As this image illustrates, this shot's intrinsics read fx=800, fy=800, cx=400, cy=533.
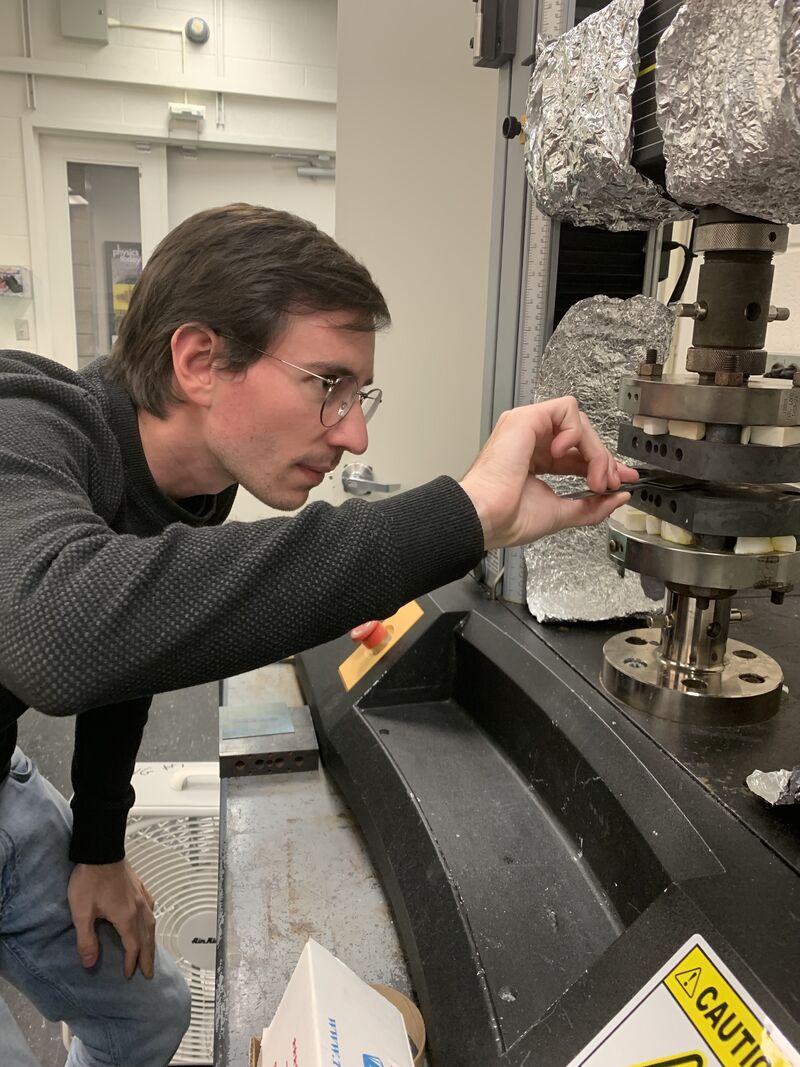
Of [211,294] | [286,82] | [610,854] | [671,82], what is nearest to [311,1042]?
[610,854]

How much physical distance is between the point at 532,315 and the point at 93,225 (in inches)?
120

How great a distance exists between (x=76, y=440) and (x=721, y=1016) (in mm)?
594

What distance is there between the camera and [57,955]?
36.4 inches

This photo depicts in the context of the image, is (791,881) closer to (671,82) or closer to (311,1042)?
(311,1042)

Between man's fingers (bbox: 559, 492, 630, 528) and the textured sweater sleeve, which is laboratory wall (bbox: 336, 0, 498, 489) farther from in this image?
the textured sweater sleeve

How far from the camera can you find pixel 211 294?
771 millimetres

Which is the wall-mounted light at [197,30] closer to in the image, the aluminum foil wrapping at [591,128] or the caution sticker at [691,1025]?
the aluminum foil wrapping at [591,128]

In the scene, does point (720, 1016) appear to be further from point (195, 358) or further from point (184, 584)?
point (195, 358)

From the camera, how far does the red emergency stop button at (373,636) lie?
1075mm

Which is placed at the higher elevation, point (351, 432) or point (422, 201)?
point (422, 201)

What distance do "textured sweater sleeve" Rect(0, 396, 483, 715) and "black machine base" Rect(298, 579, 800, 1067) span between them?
268mm

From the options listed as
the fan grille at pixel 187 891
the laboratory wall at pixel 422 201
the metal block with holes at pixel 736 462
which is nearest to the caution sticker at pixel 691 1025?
the metal block with holes at pixel 736 462

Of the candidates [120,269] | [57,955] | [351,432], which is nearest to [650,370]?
[351,432]

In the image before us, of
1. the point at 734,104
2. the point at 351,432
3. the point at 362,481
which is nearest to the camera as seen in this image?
the point at 734,104
